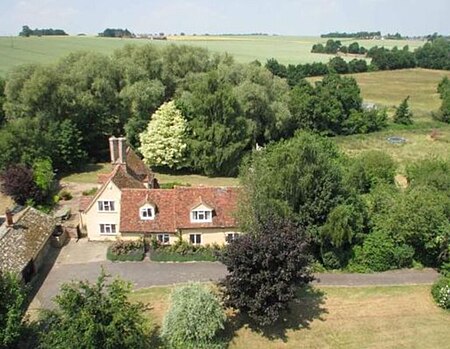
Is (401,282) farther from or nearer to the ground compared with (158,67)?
nearer to the ground

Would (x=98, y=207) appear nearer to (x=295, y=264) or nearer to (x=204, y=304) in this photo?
(x=204, y=304)

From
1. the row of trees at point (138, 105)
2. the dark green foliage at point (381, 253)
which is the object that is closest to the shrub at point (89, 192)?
the row of trees at point (138, 105)

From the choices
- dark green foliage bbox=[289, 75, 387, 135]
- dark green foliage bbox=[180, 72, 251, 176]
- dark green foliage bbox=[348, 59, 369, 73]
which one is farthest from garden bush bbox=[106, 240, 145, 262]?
dark green foliage bbox=[348, 59, 369, 73]

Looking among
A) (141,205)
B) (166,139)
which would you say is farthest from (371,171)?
(141,205)

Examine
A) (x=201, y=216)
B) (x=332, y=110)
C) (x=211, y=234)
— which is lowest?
(x=211, y=234)

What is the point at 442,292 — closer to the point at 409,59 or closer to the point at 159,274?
the point at 159,274

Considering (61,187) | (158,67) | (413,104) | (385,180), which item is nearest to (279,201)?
(385,180)

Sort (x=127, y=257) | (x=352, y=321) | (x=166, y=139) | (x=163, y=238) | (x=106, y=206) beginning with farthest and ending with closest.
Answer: (x=166, y=139)
(x=106, y=206)
(x=163, y=238)
(x=127, y=257)
(x=352, y=321)
